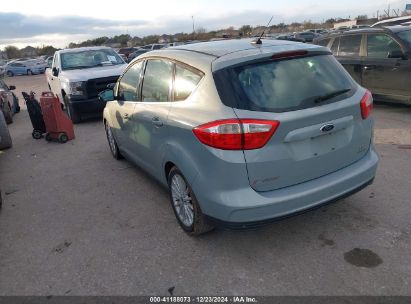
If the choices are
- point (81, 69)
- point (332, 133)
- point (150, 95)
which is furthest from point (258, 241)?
point (81, 69)

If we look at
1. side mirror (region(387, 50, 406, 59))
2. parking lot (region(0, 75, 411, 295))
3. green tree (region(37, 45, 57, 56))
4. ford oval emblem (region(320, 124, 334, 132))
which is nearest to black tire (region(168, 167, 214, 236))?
parking lot (region(0, 75, 411, 295))

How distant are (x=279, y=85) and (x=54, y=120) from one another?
6.24m

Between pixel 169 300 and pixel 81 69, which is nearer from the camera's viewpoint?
pixel 169 300

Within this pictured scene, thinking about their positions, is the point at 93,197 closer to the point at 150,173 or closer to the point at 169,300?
the point at 150,173

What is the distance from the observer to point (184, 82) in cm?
366

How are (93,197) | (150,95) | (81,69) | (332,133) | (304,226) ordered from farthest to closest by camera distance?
(81,69)
(93,197)
(150,95)
(304,226)
(332,133)

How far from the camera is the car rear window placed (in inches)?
120

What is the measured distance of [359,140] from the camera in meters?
3.49

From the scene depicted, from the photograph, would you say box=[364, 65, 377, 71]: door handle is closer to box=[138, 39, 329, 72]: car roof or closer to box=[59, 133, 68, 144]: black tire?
box=[138, 39, 329, 72]: car roof

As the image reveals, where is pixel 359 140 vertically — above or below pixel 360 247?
above

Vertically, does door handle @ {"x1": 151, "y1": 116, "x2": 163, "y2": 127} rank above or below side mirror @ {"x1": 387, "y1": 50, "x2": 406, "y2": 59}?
above

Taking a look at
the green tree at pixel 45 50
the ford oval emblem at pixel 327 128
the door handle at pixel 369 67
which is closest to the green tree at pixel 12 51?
the green tree at pixel 45 50

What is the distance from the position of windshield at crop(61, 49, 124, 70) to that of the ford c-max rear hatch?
8696 mm

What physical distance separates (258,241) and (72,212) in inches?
90.5
